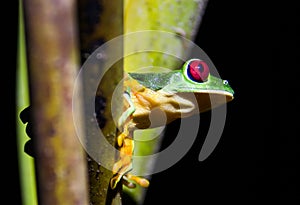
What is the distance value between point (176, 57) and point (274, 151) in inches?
42.8

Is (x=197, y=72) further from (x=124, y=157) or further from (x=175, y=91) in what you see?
(x=124, y=157)

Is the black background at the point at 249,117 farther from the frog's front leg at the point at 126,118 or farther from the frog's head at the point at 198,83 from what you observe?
the frog's front leg at the point at 126,118

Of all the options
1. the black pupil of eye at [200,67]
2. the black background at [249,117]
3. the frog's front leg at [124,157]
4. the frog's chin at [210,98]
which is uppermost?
the black pupil of eye at [200,67]

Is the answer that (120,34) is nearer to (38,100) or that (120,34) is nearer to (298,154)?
(38,100)

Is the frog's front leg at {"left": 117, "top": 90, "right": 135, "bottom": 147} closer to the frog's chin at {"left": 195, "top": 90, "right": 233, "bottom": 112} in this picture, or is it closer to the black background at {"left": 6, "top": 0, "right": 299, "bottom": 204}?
the frog's chin at {"left": 195, "top": 90, "right": 233, "bottom": 112}

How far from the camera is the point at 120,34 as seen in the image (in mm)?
492

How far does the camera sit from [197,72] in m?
1.11

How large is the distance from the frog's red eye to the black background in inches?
31.7

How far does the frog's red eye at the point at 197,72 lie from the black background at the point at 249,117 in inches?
31.7

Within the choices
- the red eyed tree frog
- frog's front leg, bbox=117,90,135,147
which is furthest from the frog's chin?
frog's front leg, bbox=117,90,135,147

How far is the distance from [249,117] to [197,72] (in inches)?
40.0

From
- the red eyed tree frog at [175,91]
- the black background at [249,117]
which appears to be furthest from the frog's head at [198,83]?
the black background at [249,117]

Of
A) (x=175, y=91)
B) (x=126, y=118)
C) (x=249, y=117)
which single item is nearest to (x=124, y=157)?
(x=126, y=118)

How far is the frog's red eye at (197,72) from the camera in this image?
111cm
